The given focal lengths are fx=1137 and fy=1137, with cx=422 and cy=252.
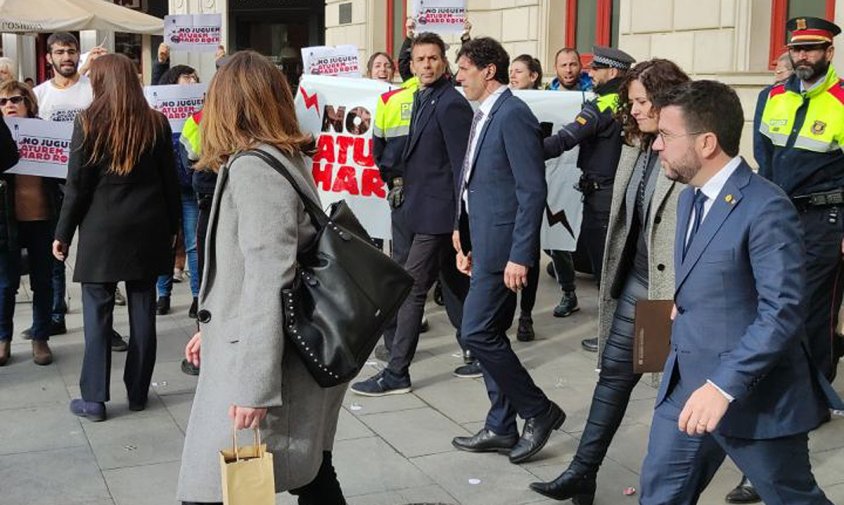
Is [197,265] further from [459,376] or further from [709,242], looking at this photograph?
[709,242]

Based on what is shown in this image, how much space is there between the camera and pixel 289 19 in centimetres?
2711

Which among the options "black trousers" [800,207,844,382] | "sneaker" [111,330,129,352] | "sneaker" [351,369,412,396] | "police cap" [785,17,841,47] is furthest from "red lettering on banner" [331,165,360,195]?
"black trousers" [800,207,844,382]

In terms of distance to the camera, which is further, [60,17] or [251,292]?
[60,17]

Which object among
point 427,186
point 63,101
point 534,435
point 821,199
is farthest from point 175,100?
point 821,199

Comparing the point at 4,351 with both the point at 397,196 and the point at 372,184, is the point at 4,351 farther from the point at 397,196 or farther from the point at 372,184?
the point at 372,184

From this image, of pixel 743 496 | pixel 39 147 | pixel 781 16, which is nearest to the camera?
pixel 743 496

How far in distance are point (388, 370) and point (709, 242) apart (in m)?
3.60

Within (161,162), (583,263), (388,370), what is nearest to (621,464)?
(388,370)

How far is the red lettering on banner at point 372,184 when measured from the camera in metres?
8.56

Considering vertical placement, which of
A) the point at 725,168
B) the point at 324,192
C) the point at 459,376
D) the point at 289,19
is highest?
the point at 289,19

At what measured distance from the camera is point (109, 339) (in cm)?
614

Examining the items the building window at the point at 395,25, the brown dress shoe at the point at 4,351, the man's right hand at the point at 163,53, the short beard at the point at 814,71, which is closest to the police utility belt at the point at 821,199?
the short beard at the point at 814,71

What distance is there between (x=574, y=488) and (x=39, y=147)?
4.40m

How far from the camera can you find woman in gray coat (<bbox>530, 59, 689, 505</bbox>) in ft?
14.6
